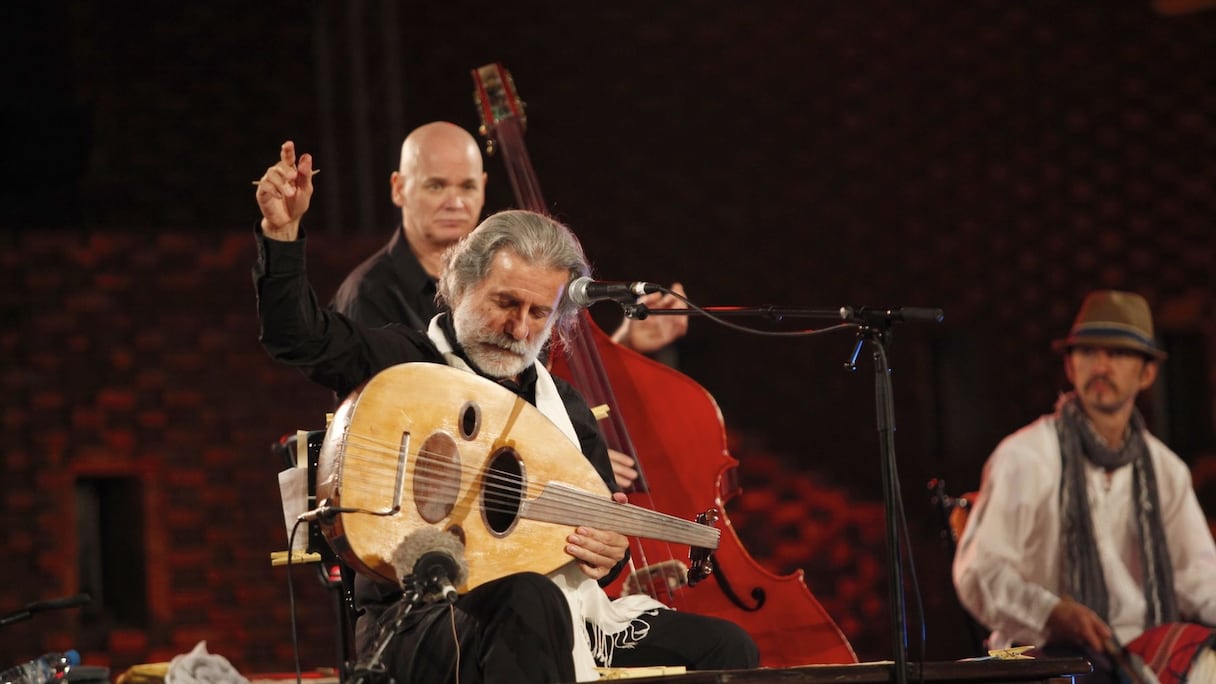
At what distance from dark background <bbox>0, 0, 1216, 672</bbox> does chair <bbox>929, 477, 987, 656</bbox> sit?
2.29 metres

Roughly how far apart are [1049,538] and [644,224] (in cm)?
294

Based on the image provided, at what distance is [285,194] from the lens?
9.43 ft

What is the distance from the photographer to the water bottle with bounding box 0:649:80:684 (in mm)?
3229

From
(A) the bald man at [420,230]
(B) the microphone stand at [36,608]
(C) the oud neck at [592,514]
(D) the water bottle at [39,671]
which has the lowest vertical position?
(D) the water bottle at [39,671]

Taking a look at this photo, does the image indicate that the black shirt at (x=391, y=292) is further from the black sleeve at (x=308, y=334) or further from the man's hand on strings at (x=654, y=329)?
the black sleeve at (x=308, y=334)

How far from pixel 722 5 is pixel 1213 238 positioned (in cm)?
305

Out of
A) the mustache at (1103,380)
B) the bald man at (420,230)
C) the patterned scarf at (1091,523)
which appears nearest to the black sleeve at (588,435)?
the bald man at (420,230)

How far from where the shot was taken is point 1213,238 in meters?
8.16

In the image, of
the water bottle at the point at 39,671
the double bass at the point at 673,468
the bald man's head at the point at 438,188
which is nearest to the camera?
the water bottle at the point at 39,671

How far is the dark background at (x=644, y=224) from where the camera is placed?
627cm

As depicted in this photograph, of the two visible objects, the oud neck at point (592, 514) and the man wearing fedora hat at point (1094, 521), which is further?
the man wearing fedora hat at point (1094, 521)

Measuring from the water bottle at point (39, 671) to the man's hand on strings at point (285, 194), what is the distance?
3.82 feet

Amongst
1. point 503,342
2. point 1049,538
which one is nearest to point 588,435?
point 503,342

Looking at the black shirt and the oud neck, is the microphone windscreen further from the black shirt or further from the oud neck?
the black shirt
